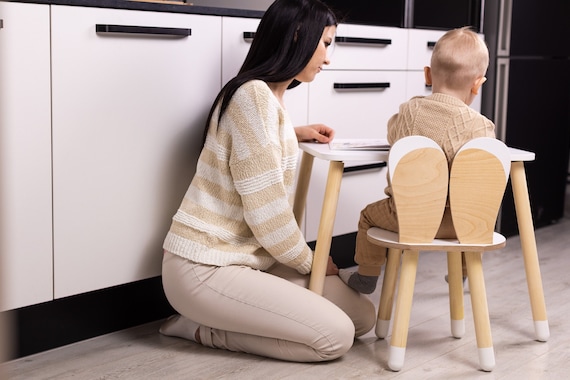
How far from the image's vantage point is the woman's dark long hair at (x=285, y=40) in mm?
1651

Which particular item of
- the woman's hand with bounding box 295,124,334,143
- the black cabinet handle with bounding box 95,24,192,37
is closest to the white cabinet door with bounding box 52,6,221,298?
the black cabinet handle with bounding box 95,24,192,37

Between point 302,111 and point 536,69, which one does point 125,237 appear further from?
point 536,69

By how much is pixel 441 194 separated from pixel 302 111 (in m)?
0.64

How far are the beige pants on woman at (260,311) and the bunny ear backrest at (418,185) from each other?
0.25 meters

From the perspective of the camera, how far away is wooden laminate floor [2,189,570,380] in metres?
1.57

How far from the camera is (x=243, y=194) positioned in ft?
5.24

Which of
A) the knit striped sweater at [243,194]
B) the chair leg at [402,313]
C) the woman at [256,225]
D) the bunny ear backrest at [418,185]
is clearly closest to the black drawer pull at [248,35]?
the woman at [256,225]

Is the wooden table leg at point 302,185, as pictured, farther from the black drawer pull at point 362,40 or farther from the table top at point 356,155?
the black drawer pull at point 362,40

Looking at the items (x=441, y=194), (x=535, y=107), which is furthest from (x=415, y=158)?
(x=535, y=107)

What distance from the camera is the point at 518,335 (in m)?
1.87

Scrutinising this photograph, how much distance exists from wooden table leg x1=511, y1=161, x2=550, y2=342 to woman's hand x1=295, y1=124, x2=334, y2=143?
0.45 meters

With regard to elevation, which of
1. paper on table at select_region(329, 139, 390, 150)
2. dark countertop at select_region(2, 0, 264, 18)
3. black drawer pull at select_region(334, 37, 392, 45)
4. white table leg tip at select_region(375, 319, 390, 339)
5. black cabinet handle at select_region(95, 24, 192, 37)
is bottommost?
white table leg tip at select_region(375, 319, 390, 339)

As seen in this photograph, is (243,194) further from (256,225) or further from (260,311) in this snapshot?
(260,311)

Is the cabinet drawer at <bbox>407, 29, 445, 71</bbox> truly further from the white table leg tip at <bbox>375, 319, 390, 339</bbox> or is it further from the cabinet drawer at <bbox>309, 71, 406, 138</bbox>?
the white table leg tip at <bbox>375, 319, 390, 339</bbox>
